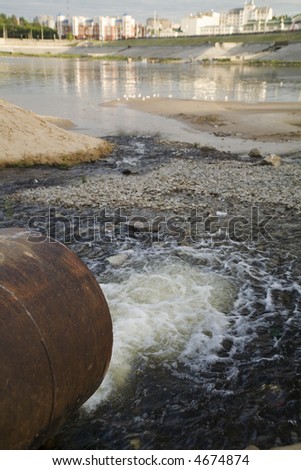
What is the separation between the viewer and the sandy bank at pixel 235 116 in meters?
22.4

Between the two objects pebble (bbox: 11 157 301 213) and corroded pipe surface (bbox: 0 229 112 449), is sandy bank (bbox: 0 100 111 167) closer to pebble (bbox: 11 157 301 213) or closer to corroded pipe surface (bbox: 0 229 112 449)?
pebble (bbox: 11 157 301 213)

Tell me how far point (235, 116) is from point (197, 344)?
24083 mm

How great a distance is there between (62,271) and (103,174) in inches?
442

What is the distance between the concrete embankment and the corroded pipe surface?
343 feet

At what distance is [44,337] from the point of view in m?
3.16

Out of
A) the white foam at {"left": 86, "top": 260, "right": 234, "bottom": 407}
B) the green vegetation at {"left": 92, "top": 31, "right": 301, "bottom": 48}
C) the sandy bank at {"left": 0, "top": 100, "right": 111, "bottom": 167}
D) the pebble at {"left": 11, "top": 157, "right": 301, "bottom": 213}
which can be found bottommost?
the white foam at {"left": 86, "top": 260, "right": 234, "bottom": 407}

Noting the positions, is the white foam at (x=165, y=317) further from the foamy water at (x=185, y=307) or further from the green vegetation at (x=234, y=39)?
the green vegetation at (x=234, y=39)

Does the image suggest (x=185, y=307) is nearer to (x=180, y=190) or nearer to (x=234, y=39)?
(x=180, y=190)

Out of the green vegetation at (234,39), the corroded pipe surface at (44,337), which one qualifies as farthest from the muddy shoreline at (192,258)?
the green vegetation at (234,39)

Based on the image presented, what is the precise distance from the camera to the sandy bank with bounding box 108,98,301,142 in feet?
73.6

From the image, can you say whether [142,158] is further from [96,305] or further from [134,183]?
[96,305]

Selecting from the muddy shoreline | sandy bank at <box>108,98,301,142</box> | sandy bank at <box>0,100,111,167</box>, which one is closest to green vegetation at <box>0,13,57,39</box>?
sandy bank at <box>108,98,301,142</box>

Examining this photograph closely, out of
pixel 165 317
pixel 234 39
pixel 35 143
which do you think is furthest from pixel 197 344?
pixel 234 39

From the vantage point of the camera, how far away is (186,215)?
10.7 meters
